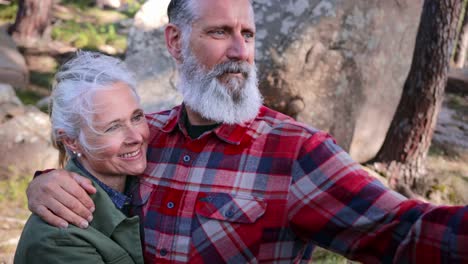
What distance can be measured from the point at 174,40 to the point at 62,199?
846mm

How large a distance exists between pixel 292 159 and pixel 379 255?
45 centimetres

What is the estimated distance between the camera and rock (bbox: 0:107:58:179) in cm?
559

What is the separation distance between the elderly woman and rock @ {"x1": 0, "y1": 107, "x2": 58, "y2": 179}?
3.63 meters

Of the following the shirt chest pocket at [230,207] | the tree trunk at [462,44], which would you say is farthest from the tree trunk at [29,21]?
the shirt chest pocket at [230,207]

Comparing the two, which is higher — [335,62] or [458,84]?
[335,62]

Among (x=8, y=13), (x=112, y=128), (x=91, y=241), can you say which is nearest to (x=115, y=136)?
(x=112, y=128)

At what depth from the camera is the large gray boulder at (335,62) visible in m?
5.21

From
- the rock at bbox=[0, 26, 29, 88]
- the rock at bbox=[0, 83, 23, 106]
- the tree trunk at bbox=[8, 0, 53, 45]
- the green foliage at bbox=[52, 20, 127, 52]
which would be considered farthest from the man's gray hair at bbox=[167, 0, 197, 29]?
the tree trunk at bbox=[8, 0, 53, 45]

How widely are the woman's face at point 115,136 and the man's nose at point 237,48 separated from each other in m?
0.43

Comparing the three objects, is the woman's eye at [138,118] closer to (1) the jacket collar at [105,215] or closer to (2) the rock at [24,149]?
(1) the jacket collar at [105,215]

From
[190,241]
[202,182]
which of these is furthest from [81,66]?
[190,241]

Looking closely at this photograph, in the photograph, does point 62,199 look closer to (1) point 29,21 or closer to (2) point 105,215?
(2) point 105,215

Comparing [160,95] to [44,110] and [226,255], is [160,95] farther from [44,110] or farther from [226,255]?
[226,255]

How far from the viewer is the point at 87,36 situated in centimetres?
1077
